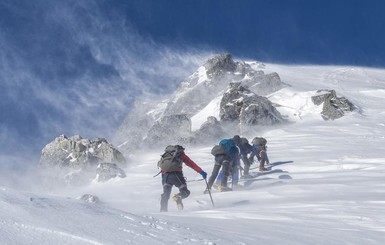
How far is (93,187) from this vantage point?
2666 centimetres

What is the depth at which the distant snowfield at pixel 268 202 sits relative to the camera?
6.24 m

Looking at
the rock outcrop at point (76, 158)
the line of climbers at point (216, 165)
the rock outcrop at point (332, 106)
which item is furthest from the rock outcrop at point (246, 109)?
the line of climbers at point (216, 165)

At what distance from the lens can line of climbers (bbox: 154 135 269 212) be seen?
543 inches

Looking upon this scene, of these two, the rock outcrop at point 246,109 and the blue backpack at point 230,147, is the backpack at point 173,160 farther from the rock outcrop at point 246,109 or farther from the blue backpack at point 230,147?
the rock outcrop at point 246,109

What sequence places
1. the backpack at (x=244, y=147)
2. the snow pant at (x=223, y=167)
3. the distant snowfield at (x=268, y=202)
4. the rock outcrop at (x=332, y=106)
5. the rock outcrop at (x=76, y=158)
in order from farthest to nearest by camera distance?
the rock outcrop at (x=332, y=106)
the rock outcrop at (x=76, y=158)
the backpack at (x=244, y=147)
the snow pant at (x=223, y=167)
the distant snowfield at (x=268, y=202)

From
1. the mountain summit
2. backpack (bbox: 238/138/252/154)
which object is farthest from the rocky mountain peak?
backpack (bbox: 238/138/252/154)

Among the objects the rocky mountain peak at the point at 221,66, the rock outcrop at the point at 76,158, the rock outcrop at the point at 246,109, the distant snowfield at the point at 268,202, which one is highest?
the rocky mountain peak at the point at 221,66

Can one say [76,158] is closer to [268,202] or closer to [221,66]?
[221,66]

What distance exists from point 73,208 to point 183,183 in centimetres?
717

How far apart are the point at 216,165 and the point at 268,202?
10.6ft

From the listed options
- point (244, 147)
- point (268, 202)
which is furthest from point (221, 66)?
point (268, 202)

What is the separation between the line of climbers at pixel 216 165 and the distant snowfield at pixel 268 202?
0.43 meters

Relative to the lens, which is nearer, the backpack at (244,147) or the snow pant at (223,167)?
the snow pant at (223,167)

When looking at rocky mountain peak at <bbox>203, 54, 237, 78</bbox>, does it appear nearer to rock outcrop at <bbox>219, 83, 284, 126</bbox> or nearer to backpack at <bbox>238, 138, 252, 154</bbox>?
rock outcrop at <bbox>219, 83, 284, 126</bbox>
